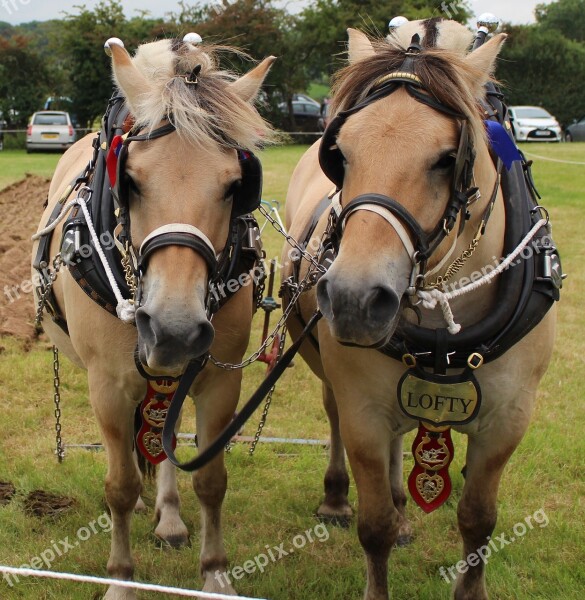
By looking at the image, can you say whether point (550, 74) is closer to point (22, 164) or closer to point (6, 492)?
point (22, 164)

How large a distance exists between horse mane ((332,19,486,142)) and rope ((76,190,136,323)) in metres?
0.90

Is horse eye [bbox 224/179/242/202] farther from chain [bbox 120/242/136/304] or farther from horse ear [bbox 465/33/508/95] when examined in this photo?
horse ear [bbox 465/33/508/95]

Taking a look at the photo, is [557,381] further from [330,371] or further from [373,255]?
[373,255]

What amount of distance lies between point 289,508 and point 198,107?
7.13 ft

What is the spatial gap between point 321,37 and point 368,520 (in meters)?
26.7

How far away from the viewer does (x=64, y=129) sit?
929 inches

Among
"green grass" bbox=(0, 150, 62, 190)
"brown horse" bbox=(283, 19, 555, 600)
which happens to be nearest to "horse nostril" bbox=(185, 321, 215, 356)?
"brown horse" bbox=(283, 19, 555, 600)

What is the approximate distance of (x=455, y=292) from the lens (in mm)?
2396

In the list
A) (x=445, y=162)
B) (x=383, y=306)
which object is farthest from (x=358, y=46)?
(x=383, y=306)

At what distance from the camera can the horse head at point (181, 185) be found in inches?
88.2

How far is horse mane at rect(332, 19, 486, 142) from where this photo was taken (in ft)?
7.25

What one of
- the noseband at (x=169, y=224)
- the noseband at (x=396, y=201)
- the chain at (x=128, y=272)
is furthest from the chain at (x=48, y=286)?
the noseband at (x=396, y=201)

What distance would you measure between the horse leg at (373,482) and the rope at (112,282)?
0.86 m

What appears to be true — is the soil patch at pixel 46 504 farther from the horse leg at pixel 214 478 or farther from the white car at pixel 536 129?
the white car at pixel 536 129
